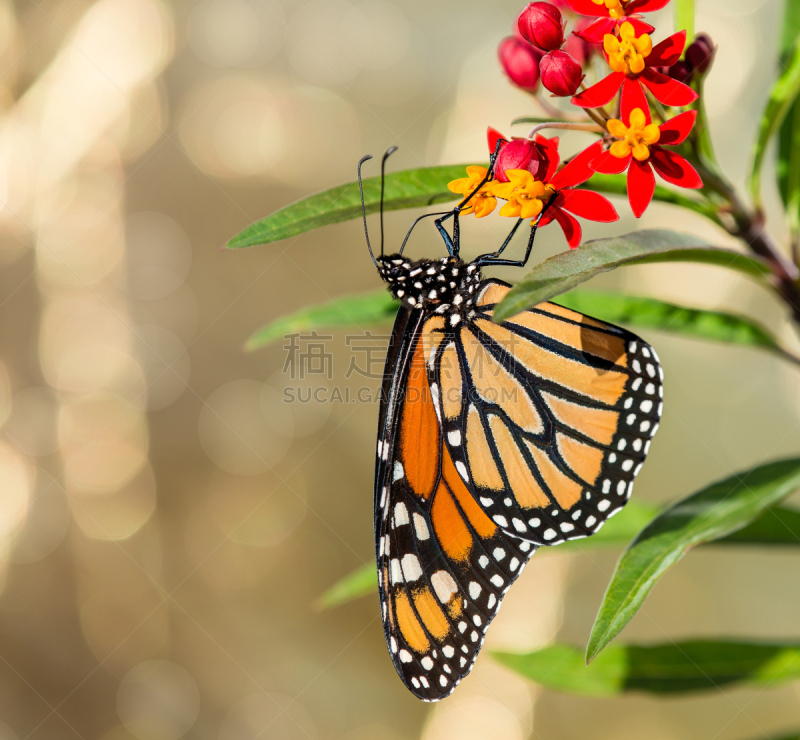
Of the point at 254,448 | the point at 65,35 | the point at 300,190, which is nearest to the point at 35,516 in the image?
the point at 254,448

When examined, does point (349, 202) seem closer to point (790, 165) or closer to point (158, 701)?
point (790, 165)

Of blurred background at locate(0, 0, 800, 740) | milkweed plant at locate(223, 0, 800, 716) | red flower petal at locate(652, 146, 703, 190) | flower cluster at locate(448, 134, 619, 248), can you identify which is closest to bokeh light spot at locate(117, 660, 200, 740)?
blurred background at locate(0, 0, 800, 740)

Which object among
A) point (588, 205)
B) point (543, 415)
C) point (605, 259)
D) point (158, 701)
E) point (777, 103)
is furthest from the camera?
point (158, 701)

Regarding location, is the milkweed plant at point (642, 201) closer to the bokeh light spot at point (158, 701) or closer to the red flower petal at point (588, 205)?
the red flower petal at point (588, 205)

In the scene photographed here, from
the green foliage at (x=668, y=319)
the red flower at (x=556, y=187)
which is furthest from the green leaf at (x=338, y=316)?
the red flower at (x=556, y=187)

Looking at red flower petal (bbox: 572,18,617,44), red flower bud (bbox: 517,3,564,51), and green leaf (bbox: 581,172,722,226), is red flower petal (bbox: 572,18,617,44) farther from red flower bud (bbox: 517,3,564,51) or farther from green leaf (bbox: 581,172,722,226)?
green leaf (bbox: 581,172,722,226)

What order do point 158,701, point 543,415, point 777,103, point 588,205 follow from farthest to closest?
point 158,701
point 543,415
point 777,103
point 588,205

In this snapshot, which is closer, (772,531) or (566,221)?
(566,221)

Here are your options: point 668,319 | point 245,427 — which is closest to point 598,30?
point 668,319
